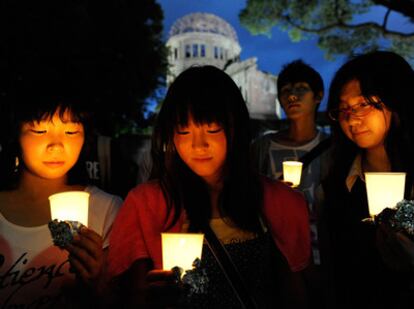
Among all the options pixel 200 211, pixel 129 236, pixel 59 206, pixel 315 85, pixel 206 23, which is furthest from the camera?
pixel 206 23

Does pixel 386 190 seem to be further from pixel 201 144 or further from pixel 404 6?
pixel 404 6

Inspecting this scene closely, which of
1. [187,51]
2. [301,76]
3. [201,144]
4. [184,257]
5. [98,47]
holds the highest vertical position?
[187,51]

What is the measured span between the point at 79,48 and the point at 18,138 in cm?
1246

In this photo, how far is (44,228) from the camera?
276cm

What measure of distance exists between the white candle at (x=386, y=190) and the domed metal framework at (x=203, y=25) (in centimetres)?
8031

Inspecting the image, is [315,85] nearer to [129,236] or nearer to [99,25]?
[129,236]

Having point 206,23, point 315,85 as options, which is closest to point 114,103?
point 315,85

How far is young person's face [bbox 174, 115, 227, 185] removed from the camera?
2.55 meters

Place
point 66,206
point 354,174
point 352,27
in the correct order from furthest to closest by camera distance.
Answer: point 352,27, point 354,174, point 66,206

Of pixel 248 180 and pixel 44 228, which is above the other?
pixel 248 180

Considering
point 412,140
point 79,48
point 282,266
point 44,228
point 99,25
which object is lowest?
point 282,266

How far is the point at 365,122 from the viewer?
9.71ft

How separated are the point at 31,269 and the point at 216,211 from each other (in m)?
1.39

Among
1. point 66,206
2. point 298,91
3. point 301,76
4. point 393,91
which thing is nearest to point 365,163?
point 393,91
